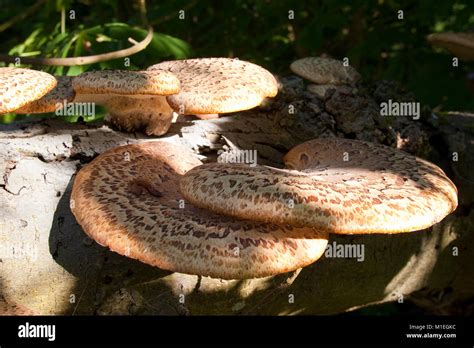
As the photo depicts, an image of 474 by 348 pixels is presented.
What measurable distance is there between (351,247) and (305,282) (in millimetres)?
385

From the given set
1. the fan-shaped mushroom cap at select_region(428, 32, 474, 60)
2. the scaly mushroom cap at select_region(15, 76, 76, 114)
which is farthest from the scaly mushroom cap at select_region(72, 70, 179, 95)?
the fan-shaped mushroom cap at select_region(428, 32, 474, 60)

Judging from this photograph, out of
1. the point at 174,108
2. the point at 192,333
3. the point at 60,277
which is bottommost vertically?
the point at 192,333

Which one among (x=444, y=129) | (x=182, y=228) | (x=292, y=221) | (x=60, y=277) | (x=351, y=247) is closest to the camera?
(x=292, y=221)

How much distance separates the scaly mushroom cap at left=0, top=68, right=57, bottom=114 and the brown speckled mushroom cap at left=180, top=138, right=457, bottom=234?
951 millimetres

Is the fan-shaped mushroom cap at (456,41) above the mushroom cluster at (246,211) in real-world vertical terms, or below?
above

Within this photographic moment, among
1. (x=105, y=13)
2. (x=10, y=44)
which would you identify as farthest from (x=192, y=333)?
(x=10, y=44)

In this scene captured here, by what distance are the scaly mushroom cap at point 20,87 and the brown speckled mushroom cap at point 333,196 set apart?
0.95m

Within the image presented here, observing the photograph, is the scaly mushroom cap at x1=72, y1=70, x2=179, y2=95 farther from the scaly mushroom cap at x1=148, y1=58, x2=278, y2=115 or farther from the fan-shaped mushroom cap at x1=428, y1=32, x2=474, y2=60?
the fan-shaped mushroom cap at x1=428, y1=32, x2=474, y2=60

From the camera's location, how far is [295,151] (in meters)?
3.59

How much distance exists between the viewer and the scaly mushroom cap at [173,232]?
242cm

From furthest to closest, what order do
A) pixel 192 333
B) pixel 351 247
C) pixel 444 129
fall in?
pixel 444 129 → pixel 351 247 → pixel 192 333

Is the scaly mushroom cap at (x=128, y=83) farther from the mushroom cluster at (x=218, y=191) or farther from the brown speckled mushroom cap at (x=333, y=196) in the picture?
the brown speckled mushroom cap at (x=333, y=196)

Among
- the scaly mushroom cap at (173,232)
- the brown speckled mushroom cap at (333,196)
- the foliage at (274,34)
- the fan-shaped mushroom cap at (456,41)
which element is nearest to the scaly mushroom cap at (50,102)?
the scaly mushroom cap at (173,232)

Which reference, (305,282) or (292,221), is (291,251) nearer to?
(292,221)
